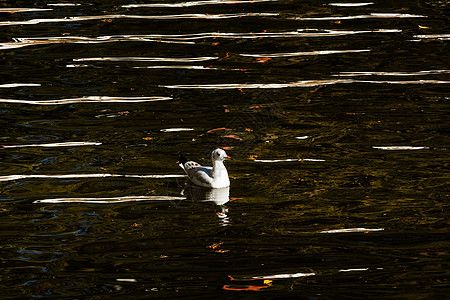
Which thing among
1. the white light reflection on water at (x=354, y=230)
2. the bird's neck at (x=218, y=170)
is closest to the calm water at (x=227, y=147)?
the white light reflection on water at (x=354, y=230)

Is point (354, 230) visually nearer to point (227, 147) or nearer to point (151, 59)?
point (227, 147)

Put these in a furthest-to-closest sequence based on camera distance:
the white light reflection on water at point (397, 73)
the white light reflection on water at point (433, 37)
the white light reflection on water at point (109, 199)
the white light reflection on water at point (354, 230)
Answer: the white light reflection on water at point (433, 37) → the white light reflection on water at point (397, 73) → the white light reflection on water at point (109, 199) → the white light reflection on water at point (354, 230)

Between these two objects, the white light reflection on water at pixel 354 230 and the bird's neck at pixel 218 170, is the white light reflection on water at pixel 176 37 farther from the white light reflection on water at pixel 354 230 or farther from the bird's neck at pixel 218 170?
the white light reflection on water at pixel 354 230

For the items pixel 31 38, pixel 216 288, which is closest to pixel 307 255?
pixel 216 288

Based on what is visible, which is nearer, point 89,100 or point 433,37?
point 89,100

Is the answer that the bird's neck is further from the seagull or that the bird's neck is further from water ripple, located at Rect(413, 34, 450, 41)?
water ripple, located at Rect(413, 34, 450, 41)

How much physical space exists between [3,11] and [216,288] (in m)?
9.77

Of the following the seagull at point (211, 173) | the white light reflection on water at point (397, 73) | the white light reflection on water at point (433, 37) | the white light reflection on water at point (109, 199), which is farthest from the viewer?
the white light reflection on water at point (433, 37)

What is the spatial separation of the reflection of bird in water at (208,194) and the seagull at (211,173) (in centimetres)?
5

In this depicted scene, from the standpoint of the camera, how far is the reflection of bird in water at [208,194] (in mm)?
7233

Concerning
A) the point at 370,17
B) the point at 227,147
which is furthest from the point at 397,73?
the point at 227,147

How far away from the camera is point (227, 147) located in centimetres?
858

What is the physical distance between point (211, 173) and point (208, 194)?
0.65 ft

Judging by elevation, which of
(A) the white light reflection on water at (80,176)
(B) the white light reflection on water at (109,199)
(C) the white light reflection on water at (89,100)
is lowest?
(B) the white light reflection on water at (109,199)
